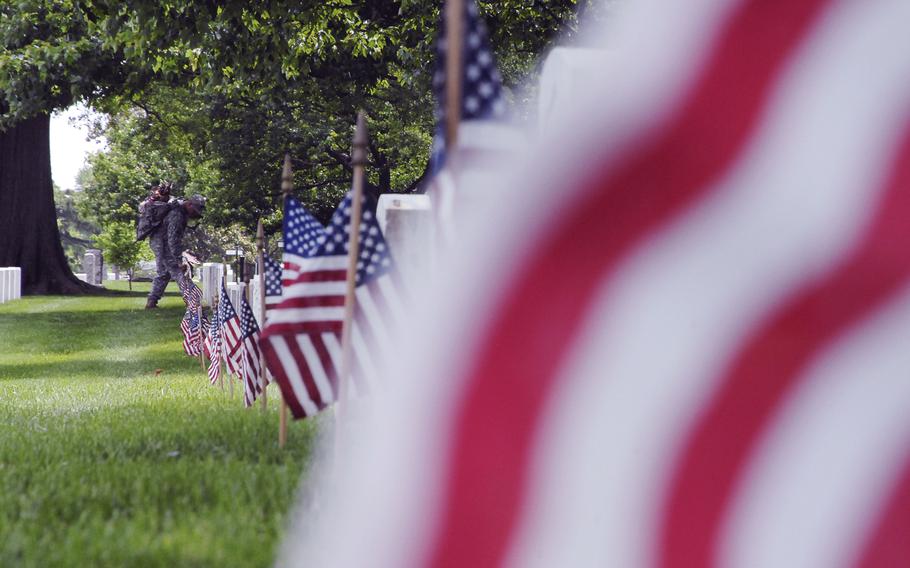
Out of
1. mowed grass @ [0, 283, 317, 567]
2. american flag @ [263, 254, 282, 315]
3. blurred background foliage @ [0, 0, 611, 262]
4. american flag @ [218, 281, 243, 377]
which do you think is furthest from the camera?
blurred background foliage @ [0, 0, 611, 262]

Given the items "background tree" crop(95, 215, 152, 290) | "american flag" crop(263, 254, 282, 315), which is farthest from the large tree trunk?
"background tree" crop(95, 215, 152, 290)

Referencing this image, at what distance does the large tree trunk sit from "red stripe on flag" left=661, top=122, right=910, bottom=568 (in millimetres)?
36058

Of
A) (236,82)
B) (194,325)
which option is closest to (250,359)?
(194,325)

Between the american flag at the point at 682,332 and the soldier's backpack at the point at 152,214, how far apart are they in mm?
25929

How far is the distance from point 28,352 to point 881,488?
19.6 meters

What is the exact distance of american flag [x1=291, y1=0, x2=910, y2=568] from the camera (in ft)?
6.08

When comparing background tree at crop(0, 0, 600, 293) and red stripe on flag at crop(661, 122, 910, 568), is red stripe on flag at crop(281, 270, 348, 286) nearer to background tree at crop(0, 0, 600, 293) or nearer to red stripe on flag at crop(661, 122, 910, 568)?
red stripe on flag at crop(661, 122, 910, 568)

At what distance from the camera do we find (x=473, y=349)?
1.88 meters

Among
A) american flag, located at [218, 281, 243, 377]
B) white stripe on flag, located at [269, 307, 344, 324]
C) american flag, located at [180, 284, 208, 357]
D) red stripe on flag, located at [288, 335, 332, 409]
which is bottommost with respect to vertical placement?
american flag, located at [180, 284, 208, 357]

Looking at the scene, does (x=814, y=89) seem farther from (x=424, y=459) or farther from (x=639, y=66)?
(x=424, y=459)

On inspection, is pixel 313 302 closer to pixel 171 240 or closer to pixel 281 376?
pixel 281 376

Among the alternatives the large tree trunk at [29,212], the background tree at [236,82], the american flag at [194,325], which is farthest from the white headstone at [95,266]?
the american flag at [194,325]

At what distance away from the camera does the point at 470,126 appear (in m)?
2.98

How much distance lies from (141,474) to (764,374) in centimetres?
506
